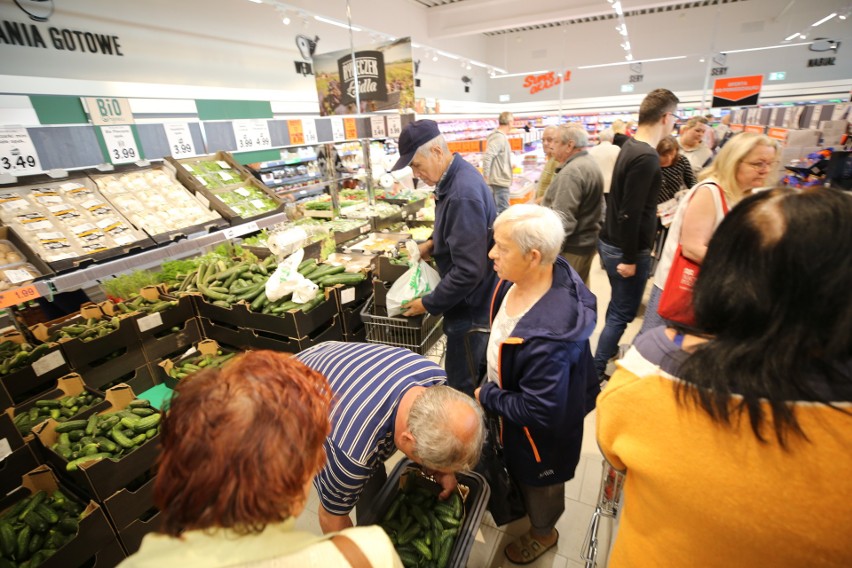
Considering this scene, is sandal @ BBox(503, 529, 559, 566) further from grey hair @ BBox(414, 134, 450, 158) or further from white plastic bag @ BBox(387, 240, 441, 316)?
grey hair @ BBox(414, 134, 450, 158)

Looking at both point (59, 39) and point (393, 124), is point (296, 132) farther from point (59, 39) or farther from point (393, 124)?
point (59, 39)

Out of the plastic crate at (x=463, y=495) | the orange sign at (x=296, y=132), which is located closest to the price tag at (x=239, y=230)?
the orange sign at (x=296, y=132)

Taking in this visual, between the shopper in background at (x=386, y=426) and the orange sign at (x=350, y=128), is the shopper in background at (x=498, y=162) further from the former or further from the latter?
the shopper in background at (x=386, y=426)

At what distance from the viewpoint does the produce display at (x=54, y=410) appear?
2.03 metres

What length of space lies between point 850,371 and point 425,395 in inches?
40.8

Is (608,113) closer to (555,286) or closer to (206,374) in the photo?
(555,286)

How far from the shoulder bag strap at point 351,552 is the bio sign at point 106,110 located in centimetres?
325

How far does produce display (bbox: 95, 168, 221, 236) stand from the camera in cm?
297

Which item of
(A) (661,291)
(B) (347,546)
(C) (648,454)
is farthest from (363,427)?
(A) (661,291)

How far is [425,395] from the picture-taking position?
1.36 meters

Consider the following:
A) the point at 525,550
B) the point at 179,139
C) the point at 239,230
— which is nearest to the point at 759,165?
the point at 525,550

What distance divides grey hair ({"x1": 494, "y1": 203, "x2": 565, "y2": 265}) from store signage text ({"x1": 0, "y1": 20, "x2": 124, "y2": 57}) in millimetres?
6227

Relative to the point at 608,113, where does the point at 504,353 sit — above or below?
below

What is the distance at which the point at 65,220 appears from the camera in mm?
2650
